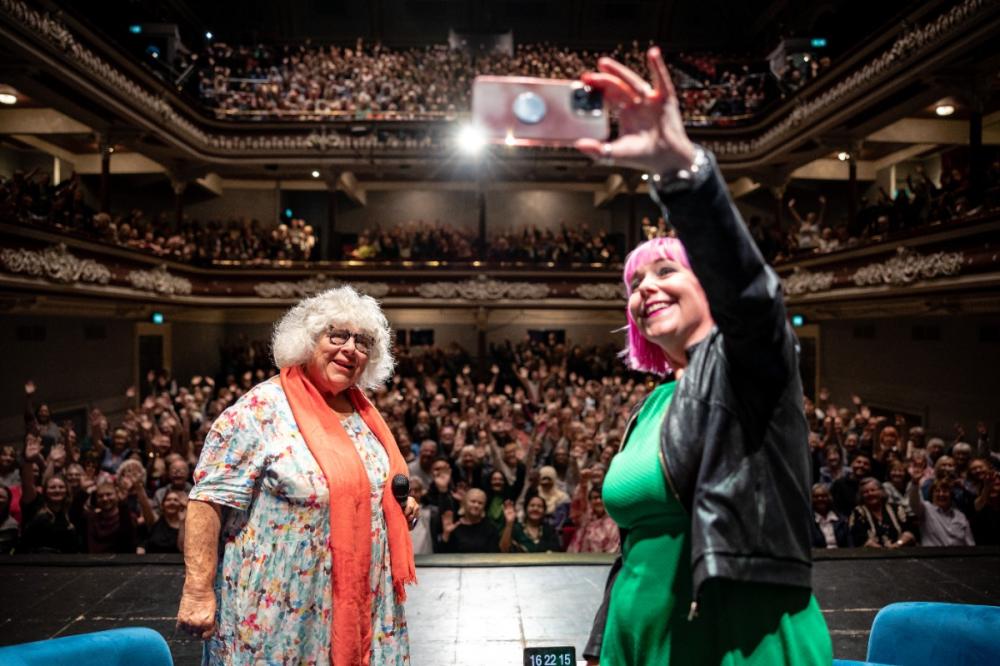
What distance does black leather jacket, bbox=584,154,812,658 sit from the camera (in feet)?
3.57

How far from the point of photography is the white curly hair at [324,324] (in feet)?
7.38

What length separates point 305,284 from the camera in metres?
15.1

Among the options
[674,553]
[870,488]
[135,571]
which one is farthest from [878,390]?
[674,553]

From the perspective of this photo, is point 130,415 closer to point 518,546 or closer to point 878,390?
point 518,546

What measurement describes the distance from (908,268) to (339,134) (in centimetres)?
1125

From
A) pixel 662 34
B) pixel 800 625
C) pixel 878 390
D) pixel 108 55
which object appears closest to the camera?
pixel 800 625

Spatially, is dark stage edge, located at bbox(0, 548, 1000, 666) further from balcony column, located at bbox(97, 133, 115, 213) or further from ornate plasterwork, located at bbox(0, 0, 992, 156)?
balcony column, located at bbox(97, 133, 115, 213)

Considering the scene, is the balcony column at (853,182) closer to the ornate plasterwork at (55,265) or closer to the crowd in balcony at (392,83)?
the crowd in balcony at (392,83)

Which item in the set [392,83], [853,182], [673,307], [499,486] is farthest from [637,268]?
[392,83]

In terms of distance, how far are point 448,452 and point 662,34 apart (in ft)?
55.6

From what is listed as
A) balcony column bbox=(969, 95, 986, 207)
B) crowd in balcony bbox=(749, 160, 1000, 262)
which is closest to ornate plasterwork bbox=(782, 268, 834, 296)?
crowd in balcony bbox=(749, 160, 1000, 262)

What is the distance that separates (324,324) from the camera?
2.26 m

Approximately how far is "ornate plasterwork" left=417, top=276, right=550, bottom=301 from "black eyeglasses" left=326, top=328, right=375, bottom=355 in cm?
1313

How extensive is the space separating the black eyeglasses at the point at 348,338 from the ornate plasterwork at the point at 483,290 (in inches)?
517
